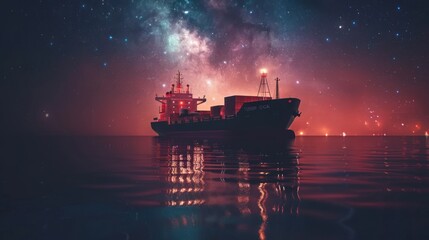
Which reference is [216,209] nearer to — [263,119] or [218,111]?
[263,119]

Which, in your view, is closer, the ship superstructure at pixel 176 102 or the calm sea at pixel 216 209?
the calm sea at pixel 216 209

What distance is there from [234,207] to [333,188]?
3.15 m

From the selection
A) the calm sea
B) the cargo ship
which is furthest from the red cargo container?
the calm sea

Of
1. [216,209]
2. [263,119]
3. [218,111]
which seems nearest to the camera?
[216,209]

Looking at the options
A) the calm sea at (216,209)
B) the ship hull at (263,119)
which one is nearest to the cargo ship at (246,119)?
the ship hull at (263,119)

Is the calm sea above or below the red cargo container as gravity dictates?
below

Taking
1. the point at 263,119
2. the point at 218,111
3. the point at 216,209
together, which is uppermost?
the point at 218,111

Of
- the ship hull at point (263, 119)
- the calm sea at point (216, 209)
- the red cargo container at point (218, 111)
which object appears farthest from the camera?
the red cargo container at point (218, 111)

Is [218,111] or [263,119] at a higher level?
[218,111]

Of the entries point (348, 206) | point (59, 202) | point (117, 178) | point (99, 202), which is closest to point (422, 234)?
point (348, 206)

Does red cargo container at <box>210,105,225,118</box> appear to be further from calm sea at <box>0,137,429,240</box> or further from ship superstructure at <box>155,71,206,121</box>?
calm sea at <box>0,137,429,240</box>

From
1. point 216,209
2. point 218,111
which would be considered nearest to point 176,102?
point 218,111

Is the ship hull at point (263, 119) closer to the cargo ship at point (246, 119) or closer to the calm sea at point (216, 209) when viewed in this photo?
the cargo ship at point (246, 119)

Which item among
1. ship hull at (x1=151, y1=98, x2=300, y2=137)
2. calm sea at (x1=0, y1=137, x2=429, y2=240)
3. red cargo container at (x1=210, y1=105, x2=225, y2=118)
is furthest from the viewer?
red cargo container at (x1=210, y1=105, x2=225, y2=118)
